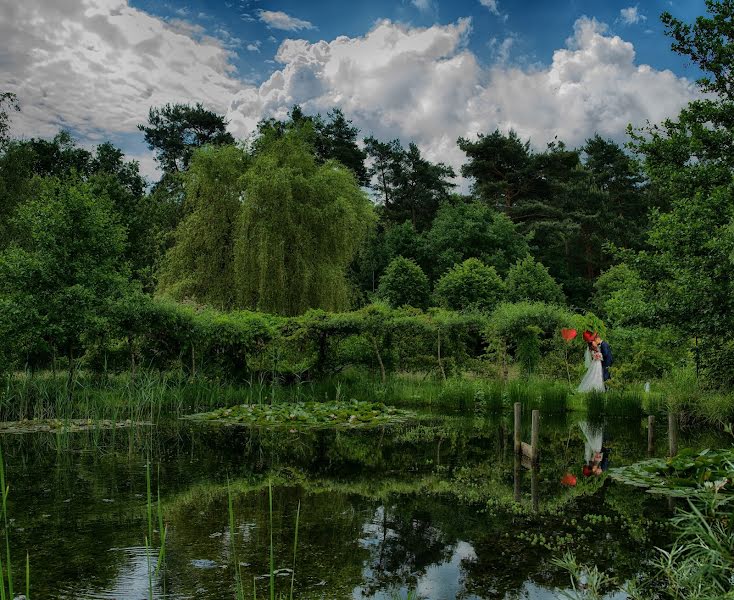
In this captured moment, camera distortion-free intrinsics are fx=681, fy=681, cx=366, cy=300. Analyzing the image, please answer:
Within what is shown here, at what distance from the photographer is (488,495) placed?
7.86 meters

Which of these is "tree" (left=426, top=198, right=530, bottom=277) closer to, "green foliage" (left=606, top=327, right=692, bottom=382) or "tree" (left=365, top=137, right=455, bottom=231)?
"tree" (left=365, top=137, right=455, bottom=231)

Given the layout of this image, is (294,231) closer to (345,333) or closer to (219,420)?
(345,333)

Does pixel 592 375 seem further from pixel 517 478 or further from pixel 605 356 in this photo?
pixel 517 478

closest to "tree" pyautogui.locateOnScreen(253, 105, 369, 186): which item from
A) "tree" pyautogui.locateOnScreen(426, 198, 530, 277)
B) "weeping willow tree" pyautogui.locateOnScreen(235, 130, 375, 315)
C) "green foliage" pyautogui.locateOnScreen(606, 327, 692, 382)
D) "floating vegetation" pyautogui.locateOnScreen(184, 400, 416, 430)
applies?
"tree" pyautogui.locateOnScreen(426, 198, 530, 277)

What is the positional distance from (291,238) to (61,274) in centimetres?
948

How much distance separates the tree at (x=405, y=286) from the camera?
94.5 feet

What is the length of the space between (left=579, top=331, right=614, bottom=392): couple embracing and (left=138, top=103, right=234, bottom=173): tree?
26.0 meters

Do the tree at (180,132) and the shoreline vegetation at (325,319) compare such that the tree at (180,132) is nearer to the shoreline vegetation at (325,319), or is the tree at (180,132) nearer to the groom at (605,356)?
the shoreline vegetation at (325,319)

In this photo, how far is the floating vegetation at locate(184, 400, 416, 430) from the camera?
43.1ft

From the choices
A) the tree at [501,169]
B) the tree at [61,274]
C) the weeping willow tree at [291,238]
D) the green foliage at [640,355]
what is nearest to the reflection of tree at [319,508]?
the tree at [61,274]

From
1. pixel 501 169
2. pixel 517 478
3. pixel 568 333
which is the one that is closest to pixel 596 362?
pixel 568 333

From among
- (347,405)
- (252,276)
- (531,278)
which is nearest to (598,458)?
(347,405)

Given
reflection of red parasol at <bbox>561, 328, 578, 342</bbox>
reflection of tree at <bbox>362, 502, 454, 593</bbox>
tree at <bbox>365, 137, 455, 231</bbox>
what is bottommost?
reflection of tree at <bbox>362, 502, 454, 593</bbox>

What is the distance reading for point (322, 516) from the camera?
22.7ft
